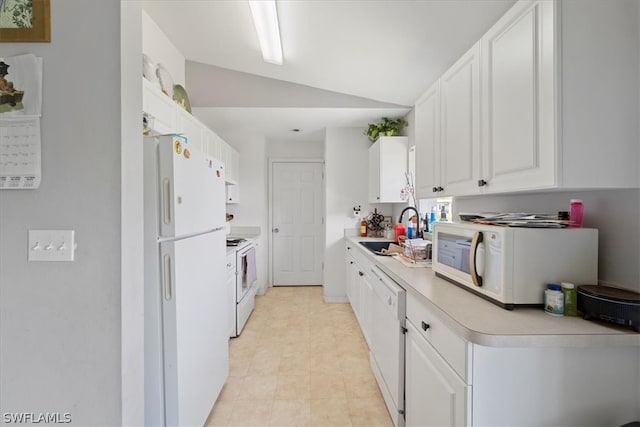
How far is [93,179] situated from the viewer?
1.03 metres

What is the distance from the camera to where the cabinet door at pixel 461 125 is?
1437 millimetres

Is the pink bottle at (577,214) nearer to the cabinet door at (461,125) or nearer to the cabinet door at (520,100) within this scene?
the cabinet door at (520,100)


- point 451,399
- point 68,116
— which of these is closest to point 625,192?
point 451,399

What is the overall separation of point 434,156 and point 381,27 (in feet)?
3.24

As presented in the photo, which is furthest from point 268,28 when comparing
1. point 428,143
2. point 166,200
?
point 166,200

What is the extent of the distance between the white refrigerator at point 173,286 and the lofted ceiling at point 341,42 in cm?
138

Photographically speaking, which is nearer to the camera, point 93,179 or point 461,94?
point 93,179

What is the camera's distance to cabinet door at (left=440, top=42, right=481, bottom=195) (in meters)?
1.44

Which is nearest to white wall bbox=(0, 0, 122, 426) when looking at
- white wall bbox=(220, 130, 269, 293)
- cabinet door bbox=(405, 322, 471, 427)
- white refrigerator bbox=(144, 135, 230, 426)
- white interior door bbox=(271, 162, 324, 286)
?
white refrigerator bbox=(144, 135, 230, 426)

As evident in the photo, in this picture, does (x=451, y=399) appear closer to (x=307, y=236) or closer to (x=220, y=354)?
(x=220, y=354)

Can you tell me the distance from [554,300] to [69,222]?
69.5 inches

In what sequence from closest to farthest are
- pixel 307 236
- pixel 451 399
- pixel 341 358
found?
pixel 451 399, pixel 341 358, pixel 307 236

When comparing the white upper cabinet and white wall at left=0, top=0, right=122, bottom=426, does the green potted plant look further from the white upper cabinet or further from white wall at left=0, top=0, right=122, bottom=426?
white wall at left=0, top=0, right=122, bottom=426

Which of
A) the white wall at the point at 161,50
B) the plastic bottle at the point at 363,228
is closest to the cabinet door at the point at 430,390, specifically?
the plastic bottle at the point at 363,228
